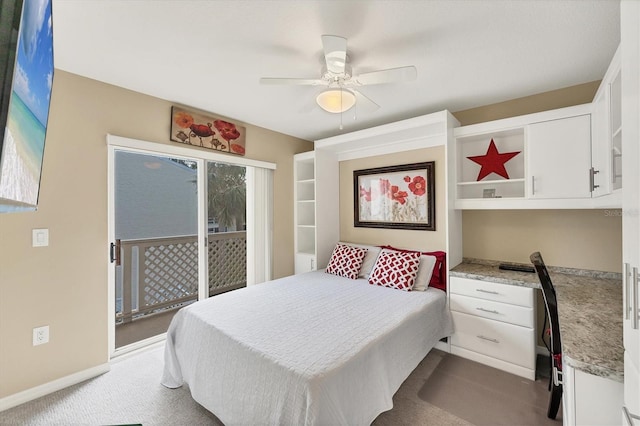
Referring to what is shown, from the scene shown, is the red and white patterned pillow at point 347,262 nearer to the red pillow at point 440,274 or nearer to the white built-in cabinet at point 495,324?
the red pillow at point 440,274

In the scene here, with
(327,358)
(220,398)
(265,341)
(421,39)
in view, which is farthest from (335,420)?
(421,39)

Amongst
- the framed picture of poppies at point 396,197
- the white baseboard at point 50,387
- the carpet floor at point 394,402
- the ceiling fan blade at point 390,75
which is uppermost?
the ceiling fan blade at point 390,75

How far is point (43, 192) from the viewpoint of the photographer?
2.13 metres

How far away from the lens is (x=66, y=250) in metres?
2.23

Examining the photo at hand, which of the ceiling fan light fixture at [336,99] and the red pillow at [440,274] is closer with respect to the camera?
the ceiling fan light fixture at [336,99]

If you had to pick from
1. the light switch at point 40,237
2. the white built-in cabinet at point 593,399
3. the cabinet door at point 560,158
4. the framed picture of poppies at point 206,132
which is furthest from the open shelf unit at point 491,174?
the light switch at point 40,237

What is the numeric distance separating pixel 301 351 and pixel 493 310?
1.81m

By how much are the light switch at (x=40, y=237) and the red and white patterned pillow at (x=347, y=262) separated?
8.58 feet

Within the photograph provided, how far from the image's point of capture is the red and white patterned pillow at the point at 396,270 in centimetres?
278

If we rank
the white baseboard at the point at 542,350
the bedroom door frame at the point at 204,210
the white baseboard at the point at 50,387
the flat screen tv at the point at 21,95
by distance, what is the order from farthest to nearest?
the white baseboard at the point at 542,350 → the bedroom door frame at the point at 204,210 → the white baseboard at the point at 50,387 → the flat screen tv at the point at 21,95

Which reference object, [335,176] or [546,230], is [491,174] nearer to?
[546,230]

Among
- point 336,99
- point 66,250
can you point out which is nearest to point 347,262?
point 336,99

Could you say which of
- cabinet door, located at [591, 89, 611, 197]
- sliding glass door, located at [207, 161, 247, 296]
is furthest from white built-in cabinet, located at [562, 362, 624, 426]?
sliding glass door, located at [207, 161, 247, 296]

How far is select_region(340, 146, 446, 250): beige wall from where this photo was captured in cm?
319
